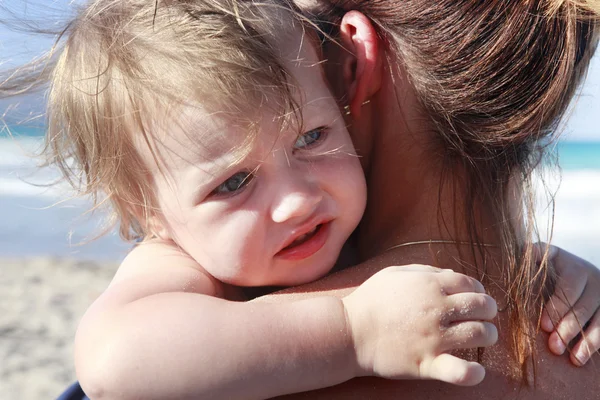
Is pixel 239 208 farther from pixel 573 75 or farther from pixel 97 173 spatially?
pixel 573 75

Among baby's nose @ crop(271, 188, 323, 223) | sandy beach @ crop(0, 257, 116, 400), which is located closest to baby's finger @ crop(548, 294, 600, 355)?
baby's nose @ crop(271, 188, 323, 223)

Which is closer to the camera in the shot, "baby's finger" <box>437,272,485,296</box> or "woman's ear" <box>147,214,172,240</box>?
"baby's finger" <box>437,272,485,296</box>

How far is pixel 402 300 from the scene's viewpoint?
142 centimetres

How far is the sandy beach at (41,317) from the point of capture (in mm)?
4484

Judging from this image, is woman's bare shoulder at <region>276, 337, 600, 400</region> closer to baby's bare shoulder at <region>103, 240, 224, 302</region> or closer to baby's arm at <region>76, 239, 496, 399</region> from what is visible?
baby's arm at <region>76, 239, 496, 399</region>

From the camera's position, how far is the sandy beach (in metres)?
4.48

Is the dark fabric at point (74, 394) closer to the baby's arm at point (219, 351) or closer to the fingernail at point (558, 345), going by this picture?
the baby's arm at point (219, 351)

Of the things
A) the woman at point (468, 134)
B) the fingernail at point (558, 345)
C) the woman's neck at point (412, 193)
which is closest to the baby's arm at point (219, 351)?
the woman at point (468, 134)

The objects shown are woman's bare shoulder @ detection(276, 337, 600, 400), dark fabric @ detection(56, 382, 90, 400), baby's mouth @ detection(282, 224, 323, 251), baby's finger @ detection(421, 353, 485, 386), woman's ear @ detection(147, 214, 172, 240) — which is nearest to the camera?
baby's finger @ detection(421, 353, 485, 386)

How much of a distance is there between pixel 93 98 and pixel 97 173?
0.20 meters

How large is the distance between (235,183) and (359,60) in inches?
16.6

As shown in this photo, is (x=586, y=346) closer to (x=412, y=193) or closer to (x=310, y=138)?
(x=412, y=193)

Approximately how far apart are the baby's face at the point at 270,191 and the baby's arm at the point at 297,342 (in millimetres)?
252

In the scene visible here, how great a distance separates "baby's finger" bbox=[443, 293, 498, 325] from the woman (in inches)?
5.1
